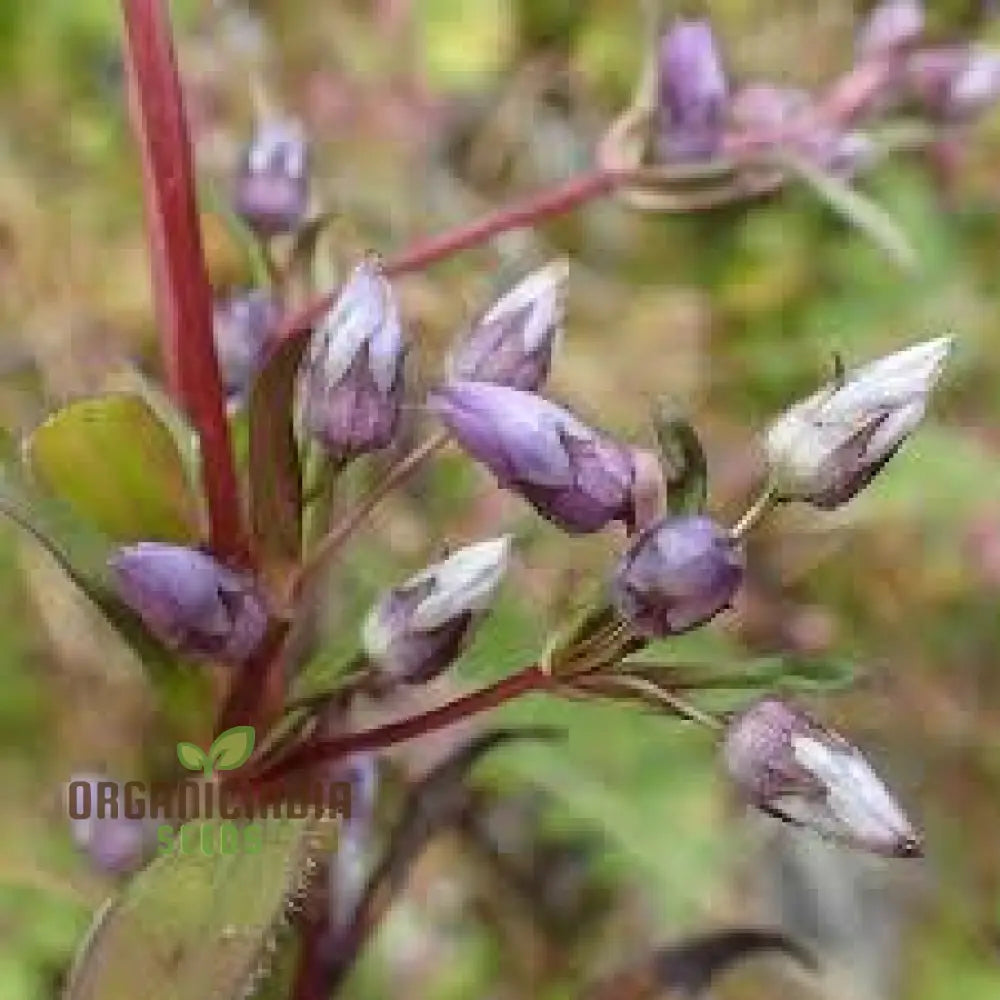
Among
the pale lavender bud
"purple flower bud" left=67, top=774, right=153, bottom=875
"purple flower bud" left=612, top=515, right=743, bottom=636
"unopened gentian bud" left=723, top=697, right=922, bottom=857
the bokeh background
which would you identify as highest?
"purple flower bud" left=612, top=515, right=743, bottom=636

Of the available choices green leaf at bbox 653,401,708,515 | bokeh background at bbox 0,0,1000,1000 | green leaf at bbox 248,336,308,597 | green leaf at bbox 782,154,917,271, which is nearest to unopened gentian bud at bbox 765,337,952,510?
green leaf at bbox 653,401,708,515

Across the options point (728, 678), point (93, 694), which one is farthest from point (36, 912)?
point (728, 678)

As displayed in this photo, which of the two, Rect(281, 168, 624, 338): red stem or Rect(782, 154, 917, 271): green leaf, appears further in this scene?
Rect(782, 154, 917, 271): green leaf

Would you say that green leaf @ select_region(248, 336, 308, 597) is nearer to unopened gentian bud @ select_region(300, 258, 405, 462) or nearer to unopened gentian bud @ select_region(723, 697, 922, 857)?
unopened gentian bud @ select_region(300, 258, 405, 462)

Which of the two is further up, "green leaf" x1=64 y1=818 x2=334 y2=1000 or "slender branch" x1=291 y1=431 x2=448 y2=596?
"slender branch" x1=291 y1=431 x2=448 y2=596

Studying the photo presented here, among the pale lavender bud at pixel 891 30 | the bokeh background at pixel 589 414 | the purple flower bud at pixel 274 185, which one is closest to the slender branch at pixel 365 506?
the purple flower bud at pixel 274 185

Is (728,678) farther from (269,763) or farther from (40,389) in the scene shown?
(40,389)

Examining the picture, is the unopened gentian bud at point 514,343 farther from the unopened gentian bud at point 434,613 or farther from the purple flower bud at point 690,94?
the purple flower bud at point 690,94
